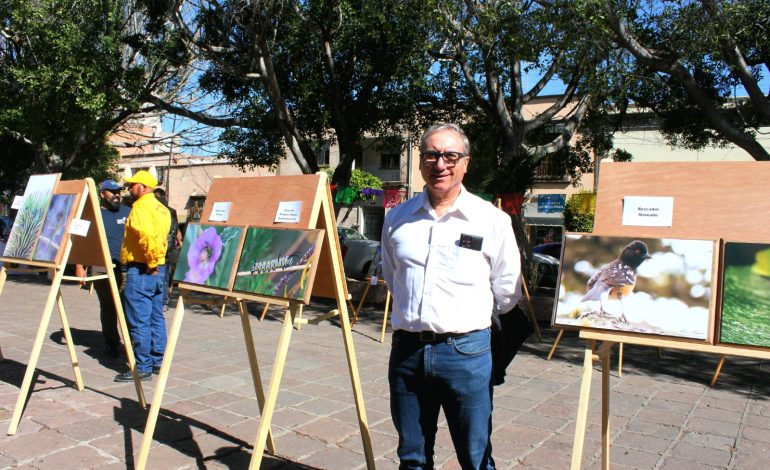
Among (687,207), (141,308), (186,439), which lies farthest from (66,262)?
(687,207)

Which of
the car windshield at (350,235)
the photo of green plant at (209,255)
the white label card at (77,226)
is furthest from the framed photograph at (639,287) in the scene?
the car windshield at (350,235)

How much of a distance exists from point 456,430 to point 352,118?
9.87 metres

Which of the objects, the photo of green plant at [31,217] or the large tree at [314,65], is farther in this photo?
the large tree at [314,65]

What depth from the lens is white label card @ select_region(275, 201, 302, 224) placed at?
330 centimetres

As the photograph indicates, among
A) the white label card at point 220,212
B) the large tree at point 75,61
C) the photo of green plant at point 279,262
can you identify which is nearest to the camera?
the photo of green plant at point 279,262

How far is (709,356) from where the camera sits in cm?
761

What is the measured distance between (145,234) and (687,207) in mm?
4200

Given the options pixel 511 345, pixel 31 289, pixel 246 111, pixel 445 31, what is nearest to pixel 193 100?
pixel 246 111

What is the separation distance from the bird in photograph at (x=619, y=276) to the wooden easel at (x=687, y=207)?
99 mm

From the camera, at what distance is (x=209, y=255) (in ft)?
11.8

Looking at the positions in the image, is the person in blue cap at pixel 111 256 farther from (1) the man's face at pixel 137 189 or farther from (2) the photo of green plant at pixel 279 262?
(2) the photo of green plant at pixel 279 262

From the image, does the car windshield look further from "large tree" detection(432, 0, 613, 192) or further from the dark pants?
the dark pants

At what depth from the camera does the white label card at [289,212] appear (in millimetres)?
3303

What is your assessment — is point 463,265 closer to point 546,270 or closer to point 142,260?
point 142,260
